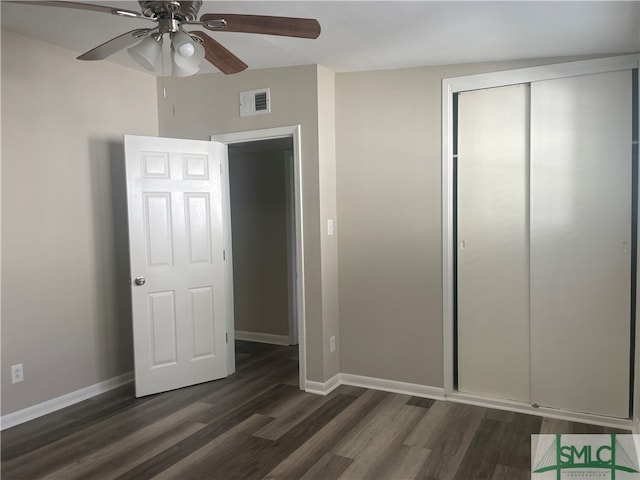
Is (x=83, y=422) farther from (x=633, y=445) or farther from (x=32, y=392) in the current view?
(x=633, y=445)

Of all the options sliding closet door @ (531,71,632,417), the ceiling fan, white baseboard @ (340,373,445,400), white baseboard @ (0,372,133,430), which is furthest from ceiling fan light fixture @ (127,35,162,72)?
Result: white baseboard @ (340,373,445,400)

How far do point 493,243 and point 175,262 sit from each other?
7.84 feet

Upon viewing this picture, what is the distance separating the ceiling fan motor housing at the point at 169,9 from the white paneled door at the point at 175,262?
5.35ft

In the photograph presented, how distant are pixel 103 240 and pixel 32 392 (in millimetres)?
1173

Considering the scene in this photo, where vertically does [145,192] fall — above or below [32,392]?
above

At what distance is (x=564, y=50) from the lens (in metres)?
2.99

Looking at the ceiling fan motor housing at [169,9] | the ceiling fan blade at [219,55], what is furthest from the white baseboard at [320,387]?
the ceiling fan motor housing at [169,9]

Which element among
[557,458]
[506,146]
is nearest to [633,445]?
[557,458]

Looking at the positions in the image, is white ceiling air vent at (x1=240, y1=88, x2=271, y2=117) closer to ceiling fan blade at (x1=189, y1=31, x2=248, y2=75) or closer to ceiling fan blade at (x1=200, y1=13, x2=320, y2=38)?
ceiling fan blade at (x1=189, y1=31, x2=248, y2=75)

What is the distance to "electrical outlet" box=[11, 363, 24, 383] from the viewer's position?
3131 millimetres

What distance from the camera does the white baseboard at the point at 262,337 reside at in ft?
16.9

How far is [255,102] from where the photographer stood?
149 inches

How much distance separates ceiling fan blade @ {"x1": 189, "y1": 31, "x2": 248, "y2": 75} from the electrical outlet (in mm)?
2365

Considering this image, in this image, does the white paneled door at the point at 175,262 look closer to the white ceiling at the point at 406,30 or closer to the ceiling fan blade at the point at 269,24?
the white ceiling at the point at 406,30
